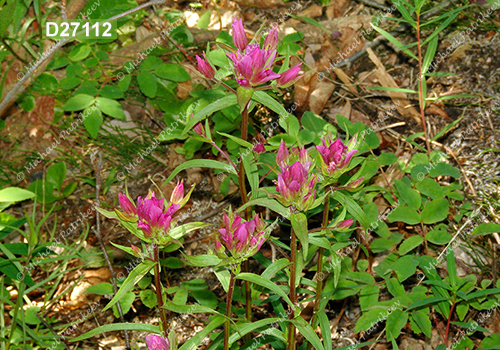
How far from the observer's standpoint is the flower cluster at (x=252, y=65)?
65.2 inches

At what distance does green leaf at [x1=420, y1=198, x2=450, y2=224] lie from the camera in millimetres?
2621

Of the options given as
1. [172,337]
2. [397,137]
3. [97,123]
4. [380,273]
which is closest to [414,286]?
[380,273]

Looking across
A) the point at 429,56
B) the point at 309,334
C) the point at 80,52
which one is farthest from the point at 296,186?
the point at 80,52

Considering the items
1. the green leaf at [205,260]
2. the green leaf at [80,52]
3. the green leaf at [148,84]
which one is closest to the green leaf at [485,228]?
the green leaf at [205,260]

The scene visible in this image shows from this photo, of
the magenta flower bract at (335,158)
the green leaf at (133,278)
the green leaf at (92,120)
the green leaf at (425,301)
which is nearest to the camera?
the green leaf at (133,278)

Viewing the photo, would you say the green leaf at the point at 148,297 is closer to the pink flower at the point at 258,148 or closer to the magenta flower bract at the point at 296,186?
the pink flower at the point at 258,148

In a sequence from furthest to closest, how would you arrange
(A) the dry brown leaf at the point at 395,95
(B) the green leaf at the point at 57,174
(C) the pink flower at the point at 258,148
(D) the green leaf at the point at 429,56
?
(B) the green leaf at the point at 57,174 < (A) the dry brown leaf at the point at 395,95 < (D) the green leaf at the point at 429,56 < (C) the pink flower at the point at 258,148

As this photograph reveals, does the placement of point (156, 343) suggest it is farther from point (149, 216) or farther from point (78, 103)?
point (78, 103)

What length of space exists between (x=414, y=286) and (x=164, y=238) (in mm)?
1621

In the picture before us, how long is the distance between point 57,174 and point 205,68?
2.19 metres

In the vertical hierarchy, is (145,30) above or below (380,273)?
above

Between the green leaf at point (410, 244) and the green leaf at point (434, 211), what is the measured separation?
12 cm

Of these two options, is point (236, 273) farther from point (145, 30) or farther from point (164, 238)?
point (145, 30)

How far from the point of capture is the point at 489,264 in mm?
2723
